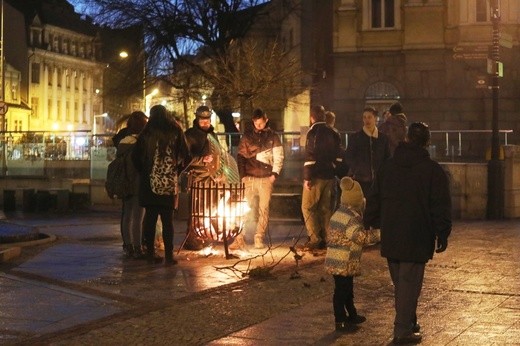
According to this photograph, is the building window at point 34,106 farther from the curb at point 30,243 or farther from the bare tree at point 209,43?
the curb at point 30,243

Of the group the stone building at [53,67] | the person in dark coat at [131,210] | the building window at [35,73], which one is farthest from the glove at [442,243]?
the building window at [35,73]

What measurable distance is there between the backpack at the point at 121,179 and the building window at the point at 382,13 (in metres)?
24.0

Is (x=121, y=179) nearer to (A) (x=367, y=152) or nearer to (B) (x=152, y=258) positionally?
(B) (x=152, y=258)

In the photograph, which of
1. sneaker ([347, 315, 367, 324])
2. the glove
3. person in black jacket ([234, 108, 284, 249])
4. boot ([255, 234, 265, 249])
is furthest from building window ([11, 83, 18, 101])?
the glove

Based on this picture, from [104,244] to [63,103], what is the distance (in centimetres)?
8805

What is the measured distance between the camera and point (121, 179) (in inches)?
487

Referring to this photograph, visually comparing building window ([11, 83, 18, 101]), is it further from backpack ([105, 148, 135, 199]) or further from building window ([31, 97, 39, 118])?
backpack ([105, 148, 135, 199])

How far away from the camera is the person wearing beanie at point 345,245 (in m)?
8.30

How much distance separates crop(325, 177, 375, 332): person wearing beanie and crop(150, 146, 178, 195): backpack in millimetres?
3700

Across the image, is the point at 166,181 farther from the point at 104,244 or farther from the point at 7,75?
the point at 7,75

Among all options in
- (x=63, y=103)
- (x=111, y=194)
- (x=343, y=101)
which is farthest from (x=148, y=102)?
(x=63, y=103)

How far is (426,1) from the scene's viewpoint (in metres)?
34.6

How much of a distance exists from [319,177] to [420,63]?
22.1m

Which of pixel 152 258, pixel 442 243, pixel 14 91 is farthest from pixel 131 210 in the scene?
pixel 14 91
